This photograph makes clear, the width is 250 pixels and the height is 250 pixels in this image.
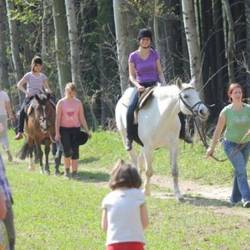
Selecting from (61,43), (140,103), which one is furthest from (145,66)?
(61,43)

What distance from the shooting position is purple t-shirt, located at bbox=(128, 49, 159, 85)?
1259 centimetres

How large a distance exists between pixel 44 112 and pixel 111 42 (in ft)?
52.0

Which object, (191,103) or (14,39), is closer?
(191,103)

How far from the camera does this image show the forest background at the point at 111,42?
22875 mm

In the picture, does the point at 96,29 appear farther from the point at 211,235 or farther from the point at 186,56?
the point at 211,235

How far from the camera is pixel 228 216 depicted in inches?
406

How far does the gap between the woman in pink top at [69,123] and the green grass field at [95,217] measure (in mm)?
589

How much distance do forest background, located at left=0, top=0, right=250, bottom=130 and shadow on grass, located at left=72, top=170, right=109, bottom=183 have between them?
460 centimetres

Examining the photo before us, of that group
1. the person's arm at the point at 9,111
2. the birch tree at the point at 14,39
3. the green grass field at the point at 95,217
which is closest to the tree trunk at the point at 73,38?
the person's arm at the point at 9,111

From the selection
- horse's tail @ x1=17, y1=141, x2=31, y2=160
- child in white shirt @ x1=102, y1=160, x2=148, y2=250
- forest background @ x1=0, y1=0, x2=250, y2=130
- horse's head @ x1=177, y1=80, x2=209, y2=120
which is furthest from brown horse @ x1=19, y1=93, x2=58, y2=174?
child in white shirt @ x1=102, y1=160, x2=148, y2=250

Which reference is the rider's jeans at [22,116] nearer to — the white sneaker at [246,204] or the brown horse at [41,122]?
the brown horse at [41,122]

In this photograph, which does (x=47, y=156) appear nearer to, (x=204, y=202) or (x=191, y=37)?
(x=191, y=37)

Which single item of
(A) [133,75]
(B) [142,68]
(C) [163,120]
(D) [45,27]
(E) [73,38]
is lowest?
(C) [163,120]

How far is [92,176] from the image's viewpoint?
53.2 feet
